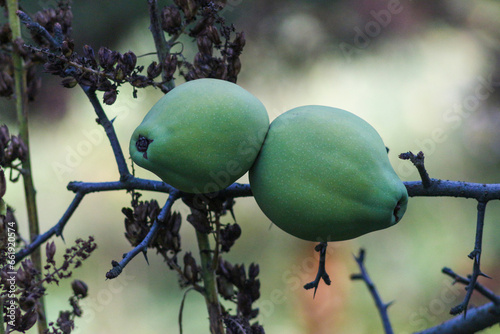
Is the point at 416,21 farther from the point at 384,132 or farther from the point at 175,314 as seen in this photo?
the point at 175,314

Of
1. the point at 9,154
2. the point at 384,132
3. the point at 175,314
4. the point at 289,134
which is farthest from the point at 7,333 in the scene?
the point at 384,132

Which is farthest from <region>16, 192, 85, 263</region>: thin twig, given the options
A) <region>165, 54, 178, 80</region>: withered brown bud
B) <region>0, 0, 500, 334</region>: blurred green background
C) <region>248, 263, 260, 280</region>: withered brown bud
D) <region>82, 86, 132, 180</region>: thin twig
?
<region>0, 0, 500, 334</region>: blurred green background

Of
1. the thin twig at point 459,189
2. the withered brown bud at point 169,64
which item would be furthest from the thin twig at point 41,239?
the thin twig at point 459,189

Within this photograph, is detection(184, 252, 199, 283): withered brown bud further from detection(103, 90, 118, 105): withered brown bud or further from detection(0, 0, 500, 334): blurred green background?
detection(0, 0, 500, 334): blurred green background

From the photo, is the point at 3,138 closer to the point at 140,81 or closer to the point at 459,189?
the point at 140,81

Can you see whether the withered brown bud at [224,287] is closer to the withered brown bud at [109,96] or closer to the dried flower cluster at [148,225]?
the dried flower cluster at [148,225]
